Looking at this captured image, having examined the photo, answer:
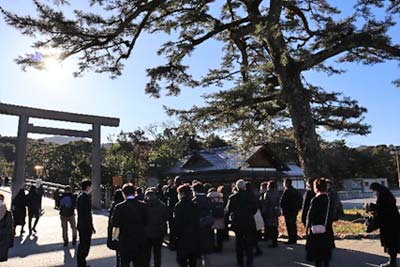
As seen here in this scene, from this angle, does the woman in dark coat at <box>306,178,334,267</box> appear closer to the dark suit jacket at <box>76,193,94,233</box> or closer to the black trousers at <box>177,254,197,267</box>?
the black trousers at <box>177,254,197,267</box>

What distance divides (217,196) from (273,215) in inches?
69.6

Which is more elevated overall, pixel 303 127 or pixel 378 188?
pixel 303 127

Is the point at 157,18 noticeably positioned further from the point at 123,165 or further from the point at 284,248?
the point at 123,165

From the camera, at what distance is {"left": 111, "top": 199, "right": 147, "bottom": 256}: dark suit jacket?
5621 mm

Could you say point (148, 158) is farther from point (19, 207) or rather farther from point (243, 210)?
point (243, 210)

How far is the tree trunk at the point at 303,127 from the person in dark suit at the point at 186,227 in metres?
7.70

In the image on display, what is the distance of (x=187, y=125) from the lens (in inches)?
563

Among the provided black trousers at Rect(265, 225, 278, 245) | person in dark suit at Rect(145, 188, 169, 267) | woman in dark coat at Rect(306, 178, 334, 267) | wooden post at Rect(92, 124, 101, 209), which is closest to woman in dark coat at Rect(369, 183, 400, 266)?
woman in dark coat at Rect(306, 178, 334, 267)

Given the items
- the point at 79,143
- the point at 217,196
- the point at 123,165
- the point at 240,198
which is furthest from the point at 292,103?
the point at 79,143

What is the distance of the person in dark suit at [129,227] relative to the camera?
5.62m

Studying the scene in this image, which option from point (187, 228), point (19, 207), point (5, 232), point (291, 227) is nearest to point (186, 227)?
point (187, 228)

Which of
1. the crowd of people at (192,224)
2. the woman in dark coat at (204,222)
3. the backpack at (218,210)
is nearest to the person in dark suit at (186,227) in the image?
the crowd of people at (192,224)

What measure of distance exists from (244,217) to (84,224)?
3.08 m

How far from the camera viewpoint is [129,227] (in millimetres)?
5633
